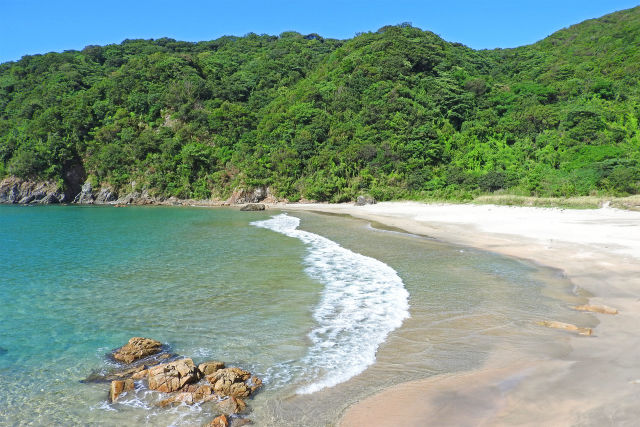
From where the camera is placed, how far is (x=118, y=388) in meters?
5.43

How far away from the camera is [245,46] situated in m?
113

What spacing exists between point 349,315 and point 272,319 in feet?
5.94

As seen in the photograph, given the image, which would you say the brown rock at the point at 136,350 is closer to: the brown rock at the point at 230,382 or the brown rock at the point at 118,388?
the brown rock at the point at 118,388

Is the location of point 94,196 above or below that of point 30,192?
below

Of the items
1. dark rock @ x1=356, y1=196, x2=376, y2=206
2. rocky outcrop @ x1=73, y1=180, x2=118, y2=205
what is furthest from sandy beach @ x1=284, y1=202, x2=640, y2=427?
rocky outcrop @ x1=73, y1=180, x2=118, y2=205

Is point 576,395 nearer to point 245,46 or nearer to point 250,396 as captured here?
point 250,396

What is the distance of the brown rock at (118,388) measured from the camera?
533 centimetres

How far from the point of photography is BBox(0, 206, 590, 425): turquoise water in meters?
5.38

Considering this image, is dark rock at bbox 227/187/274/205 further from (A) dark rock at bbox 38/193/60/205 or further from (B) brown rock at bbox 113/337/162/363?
(B) brown rock at bbox 113/337/162/363

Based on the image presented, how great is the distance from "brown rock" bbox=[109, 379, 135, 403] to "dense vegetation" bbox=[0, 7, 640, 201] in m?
36.6

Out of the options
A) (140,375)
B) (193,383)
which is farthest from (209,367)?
(140,375)

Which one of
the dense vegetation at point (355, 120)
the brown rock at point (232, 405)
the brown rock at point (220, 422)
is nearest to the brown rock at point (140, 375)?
the brown rock at point (232, 405)

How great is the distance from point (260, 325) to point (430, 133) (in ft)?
166

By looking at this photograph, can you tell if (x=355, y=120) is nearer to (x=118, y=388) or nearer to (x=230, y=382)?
(x=230, y=382)
